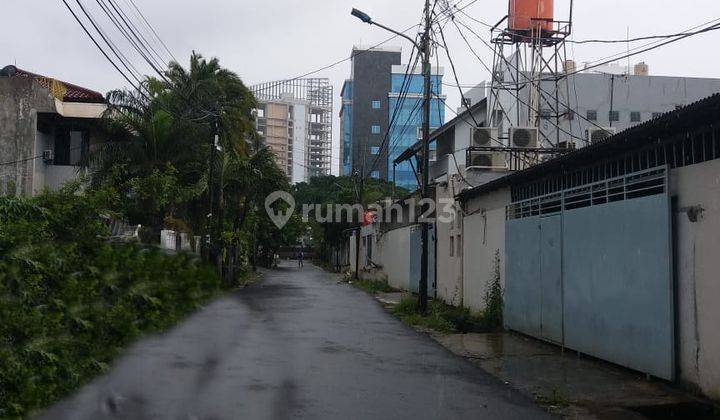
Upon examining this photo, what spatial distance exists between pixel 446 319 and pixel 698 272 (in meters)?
9.29

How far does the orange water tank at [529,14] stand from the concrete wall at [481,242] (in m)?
9.25

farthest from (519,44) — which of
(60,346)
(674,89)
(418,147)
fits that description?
(60,346)

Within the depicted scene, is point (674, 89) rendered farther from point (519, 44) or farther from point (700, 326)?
point (700, 326)

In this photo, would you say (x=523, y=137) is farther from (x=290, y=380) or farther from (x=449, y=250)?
(x=290, y=380)

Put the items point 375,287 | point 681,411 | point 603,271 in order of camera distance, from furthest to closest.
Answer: point 375,287, point 603,271, point 681,411

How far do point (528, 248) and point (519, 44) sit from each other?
44.9 ft

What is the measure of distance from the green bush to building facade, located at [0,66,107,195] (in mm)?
15931

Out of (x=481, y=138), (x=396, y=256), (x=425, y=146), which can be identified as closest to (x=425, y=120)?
(x=425, y=146)

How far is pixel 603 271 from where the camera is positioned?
32.2 feet

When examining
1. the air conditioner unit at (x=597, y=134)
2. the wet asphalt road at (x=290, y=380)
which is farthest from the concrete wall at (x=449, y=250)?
the wet asphalt road at (x=290, y=380)

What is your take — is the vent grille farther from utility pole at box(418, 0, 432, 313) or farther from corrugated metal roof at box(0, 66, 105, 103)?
corrugated metal roof at box(0, 66, 105, 103)

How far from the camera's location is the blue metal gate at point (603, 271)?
834 cm

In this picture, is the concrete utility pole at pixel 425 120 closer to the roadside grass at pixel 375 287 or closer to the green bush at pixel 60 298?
the green bush at pixel 60 298

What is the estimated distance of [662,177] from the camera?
8406 millimetres
